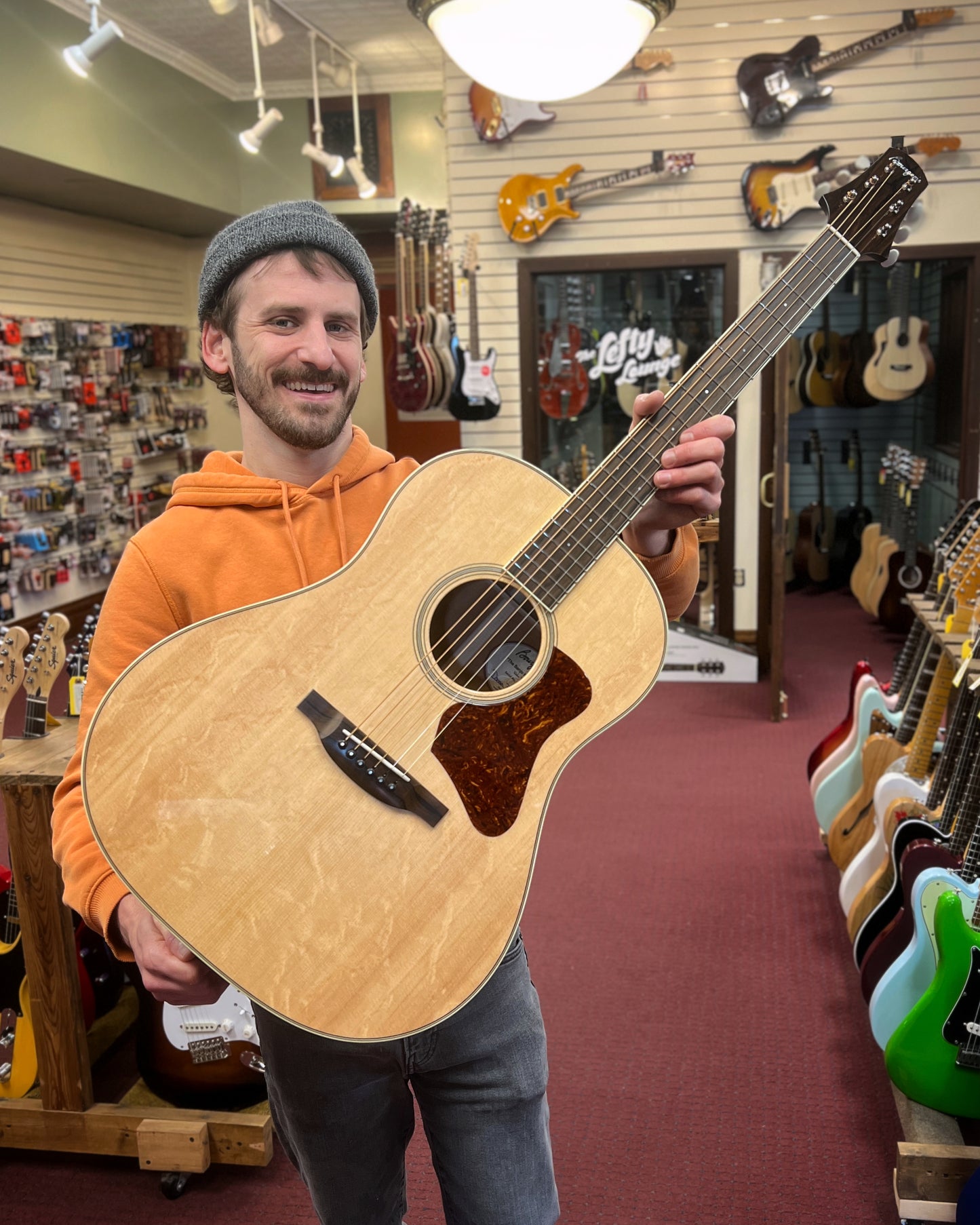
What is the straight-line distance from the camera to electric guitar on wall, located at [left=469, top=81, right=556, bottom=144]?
5641 millimetres

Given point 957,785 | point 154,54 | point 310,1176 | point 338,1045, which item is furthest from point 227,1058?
point 154,54

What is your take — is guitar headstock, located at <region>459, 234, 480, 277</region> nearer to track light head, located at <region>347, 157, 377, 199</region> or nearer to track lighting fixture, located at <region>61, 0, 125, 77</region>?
track light head, located at <region>347, 157, 377, 199</region>

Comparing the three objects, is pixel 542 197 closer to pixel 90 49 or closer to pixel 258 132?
pixel 258 132

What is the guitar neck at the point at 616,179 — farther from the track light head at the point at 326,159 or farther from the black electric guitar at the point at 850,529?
the black electric guitar at the point at 850,529

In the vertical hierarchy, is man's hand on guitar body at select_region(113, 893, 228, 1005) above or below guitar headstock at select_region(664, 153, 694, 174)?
below

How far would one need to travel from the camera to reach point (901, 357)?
21.3 ft

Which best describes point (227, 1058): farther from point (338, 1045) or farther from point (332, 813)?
point (332, 813)

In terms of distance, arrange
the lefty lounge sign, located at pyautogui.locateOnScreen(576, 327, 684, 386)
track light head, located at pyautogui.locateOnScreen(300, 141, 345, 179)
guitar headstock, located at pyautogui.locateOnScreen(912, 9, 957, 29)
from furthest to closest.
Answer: track light head, located at pyautogui.locateOnScreen(300, 141, 345, 179) < the lefty lounge sign, located at pyautogui.locateOnScreen(576, 327, 684, 386) < guitar headstock, located at pyautogui.locateOnScreen(912, 9, 957, 29)

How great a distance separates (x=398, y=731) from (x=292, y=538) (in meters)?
0.29

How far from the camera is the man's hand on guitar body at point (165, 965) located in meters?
1.05

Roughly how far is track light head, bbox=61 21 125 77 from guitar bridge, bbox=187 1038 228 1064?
429 cm

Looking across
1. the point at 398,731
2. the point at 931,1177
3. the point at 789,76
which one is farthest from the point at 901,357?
the point at 398,731

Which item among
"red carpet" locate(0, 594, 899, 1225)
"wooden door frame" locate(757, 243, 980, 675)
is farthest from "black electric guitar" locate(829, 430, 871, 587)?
"red carpet" locate(0, 594, 899, 1225)

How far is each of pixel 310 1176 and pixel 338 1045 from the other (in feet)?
0.69
